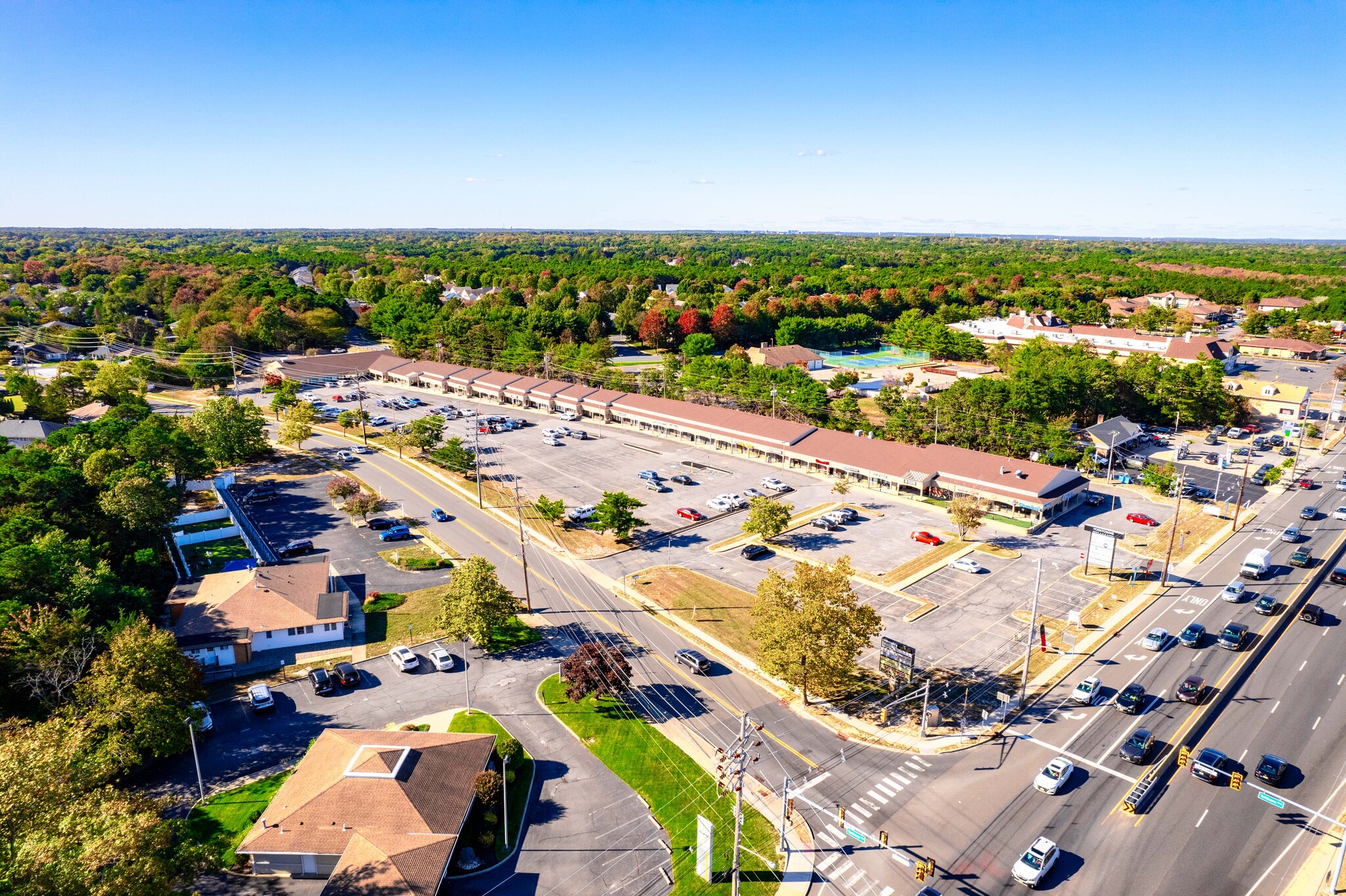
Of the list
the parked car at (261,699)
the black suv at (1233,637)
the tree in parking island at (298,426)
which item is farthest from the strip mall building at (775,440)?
the parked car at (261,699)

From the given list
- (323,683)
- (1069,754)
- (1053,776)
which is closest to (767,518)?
(1069,754)

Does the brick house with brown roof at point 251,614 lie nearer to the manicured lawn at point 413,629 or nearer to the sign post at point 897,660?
the manicured lawn at point 413,629

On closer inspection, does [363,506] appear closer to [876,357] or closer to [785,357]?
[785,357]

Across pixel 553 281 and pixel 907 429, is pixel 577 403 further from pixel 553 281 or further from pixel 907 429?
pixel 553 281

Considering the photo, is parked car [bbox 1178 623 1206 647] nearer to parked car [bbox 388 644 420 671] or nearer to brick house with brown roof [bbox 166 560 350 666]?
parked car [bbox 388 644 420 671]

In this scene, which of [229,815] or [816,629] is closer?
[229,815]

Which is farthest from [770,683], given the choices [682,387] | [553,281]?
[553,281]
